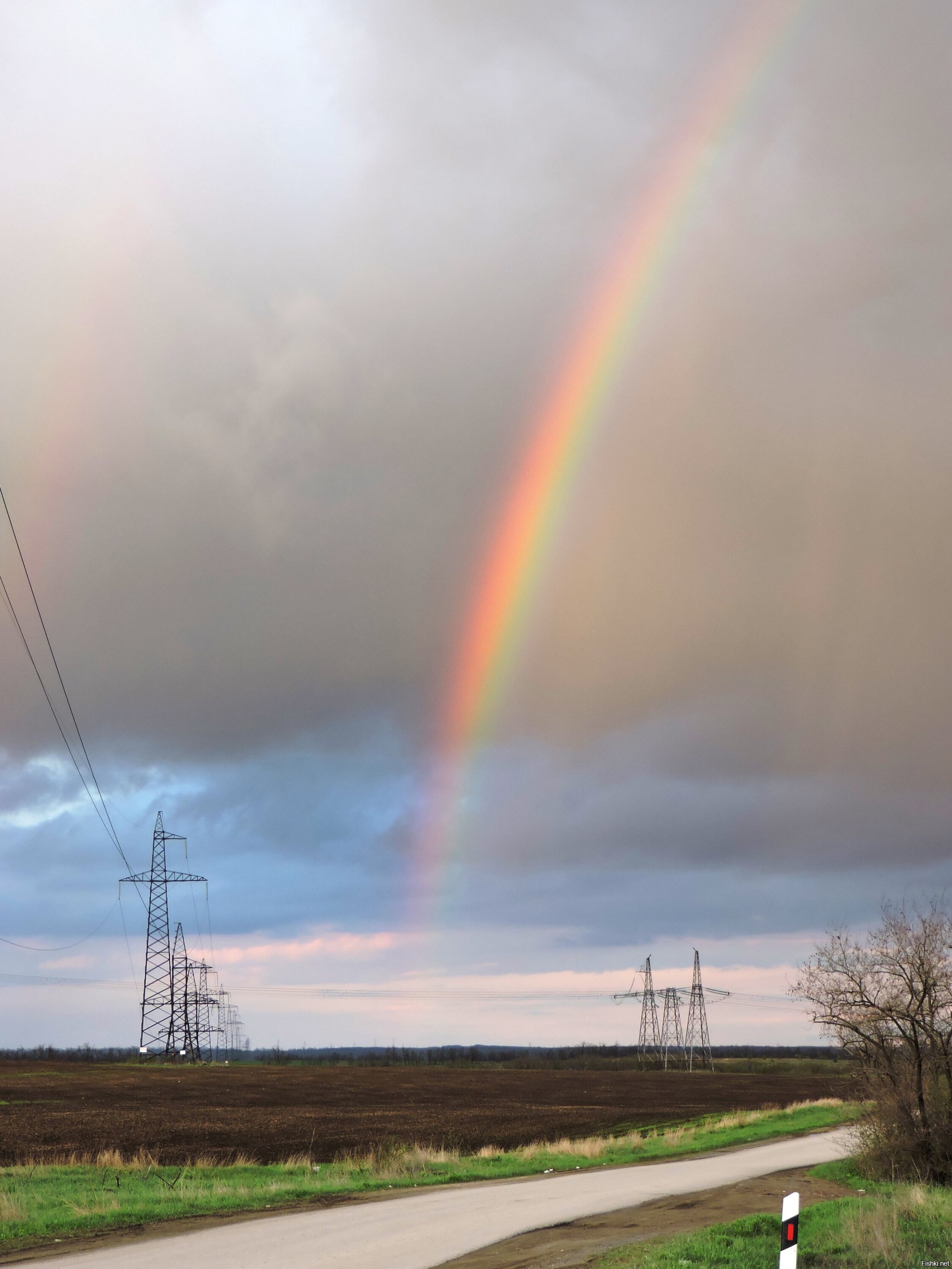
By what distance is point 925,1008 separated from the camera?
1121 inches

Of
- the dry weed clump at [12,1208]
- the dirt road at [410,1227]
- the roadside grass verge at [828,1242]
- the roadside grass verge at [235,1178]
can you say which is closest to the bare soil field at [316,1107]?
the roadside grass verge at [235,1178]

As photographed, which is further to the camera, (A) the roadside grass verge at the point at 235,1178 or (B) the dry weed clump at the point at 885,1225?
(A) the roadside grass verge at the point at 235,1178

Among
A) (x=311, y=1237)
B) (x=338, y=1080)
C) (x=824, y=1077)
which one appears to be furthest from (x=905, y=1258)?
(x=824, y=1077)

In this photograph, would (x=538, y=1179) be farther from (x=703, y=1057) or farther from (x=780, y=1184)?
(x=703, y=1057)

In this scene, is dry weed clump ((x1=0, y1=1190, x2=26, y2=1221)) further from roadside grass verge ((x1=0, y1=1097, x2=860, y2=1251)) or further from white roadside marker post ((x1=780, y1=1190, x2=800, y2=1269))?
white roadside marker post ((x1=780, y1=1190, x2=800, y2=1269))

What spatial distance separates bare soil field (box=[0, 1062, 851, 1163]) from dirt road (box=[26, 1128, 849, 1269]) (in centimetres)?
774

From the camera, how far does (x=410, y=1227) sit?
20.5m

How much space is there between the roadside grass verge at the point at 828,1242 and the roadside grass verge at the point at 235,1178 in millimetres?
9943

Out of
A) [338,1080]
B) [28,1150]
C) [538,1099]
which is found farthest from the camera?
[338,1080]

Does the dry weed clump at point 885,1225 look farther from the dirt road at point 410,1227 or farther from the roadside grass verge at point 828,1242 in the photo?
the dirt road at point 410,1227

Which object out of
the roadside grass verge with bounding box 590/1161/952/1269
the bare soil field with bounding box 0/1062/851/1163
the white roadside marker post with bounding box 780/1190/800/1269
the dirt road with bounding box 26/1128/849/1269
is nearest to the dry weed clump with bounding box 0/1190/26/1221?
the dirt road with bounding box 26/1128/849/1269

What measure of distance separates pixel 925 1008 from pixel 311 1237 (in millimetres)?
17288

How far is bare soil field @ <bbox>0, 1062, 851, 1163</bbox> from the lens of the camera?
1757 inches

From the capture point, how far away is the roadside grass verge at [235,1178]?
70.4 ft
